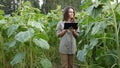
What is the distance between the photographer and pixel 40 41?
3148 mm

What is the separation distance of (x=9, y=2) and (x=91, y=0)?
22041 millimetres

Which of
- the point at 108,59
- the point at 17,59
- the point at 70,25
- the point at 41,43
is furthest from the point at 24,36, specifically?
the point at 70,25

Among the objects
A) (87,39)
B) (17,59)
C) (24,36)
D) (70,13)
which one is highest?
(70,13)

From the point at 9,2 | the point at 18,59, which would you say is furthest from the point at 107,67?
the point at 9,2

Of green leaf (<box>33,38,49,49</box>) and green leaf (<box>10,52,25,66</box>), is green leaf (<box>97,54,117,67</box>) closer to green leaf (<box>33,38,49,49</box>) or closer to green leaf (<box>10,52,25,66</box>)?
green leaf (<box>33,38,49,49</box>)

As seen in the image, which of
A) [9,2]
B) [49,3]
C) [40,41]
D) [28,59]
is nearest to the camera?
[40,41]

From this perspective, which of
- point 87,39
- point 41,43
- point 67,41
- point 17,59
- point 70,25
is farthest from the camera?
point 67,41

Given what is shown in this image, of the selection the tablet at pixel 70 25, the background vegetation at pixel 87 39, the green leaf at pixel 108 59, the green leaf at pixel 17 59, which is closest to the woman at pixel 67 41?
the tablet at pixel 70 25

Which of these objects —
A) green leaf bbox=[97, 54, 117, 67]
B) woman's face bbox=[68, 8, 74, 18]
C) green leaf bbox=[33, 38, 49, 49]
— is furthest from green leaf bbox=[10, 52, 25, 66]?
woman's face bbox=[68, 8, 74, 18]

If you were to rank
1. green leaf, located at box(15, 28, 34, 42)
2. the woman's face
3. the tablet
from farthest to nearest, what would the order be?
the woman's face
the tablet
green leaf, located at box(15, 28, 34, 42)

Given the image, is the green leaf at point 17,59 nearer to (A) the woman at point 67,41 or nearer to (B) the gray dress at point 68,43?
(A) the woman at point 67,41

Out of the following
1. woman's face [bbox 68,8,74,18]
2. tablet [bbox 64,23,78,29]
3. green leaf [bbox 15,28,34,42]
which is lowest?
green leaf [bbox 15,28,34,42]

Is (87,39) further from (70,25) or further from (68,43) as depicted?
(68,43)

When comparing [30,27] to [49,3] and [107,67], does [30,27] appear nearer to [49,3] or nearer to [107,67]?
[107,67]
